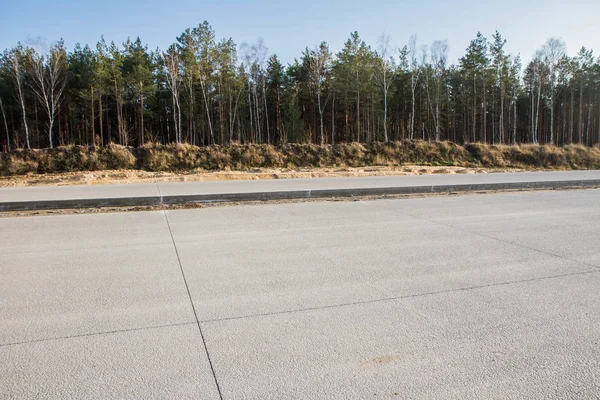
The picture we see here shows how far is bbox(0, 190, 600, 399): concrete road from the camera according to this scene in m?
2.83

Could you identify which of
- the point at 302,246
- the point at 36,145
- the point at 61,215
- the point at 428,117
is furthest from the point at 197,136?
the point at 302,246

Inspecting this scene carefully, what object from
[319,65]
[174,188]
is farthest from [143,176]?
[319,65]

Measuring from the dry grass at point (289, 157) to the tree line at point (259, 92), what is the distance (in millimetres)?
17071

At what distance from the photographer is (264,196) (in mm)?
11859

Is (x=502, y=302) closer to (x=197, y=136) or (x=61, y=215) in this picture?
(x=61, y=215)

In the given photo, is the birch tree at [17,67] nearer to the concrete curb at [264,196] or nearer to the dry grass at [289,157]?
the dry grass at [289,157]

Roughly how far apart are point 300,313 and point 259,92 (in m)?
52.2

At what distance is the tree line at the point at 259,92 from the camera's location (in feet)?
147

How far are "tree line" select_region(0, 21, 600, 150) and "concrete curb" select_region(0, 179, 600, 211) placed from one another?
29.3 m

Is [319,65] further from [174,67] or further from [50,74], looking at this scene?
[50,74]

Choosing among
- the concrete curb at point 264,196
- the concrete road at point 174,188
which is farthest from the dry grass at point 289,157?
the concrete curb at point 264,196

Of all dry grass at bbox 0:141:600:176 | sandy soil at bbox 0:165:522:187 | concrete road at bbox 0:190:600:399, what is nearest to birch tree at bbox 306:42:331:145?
dry grass at bbox 0:141:600:176

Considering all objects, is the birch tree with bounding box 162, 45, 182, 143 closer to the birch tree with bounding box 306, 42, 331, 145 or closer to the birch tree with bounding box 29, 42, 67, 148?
the birch tree with bounding box 29, 42, 67, 148

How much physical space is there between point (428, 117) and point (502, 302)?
57310 mm
